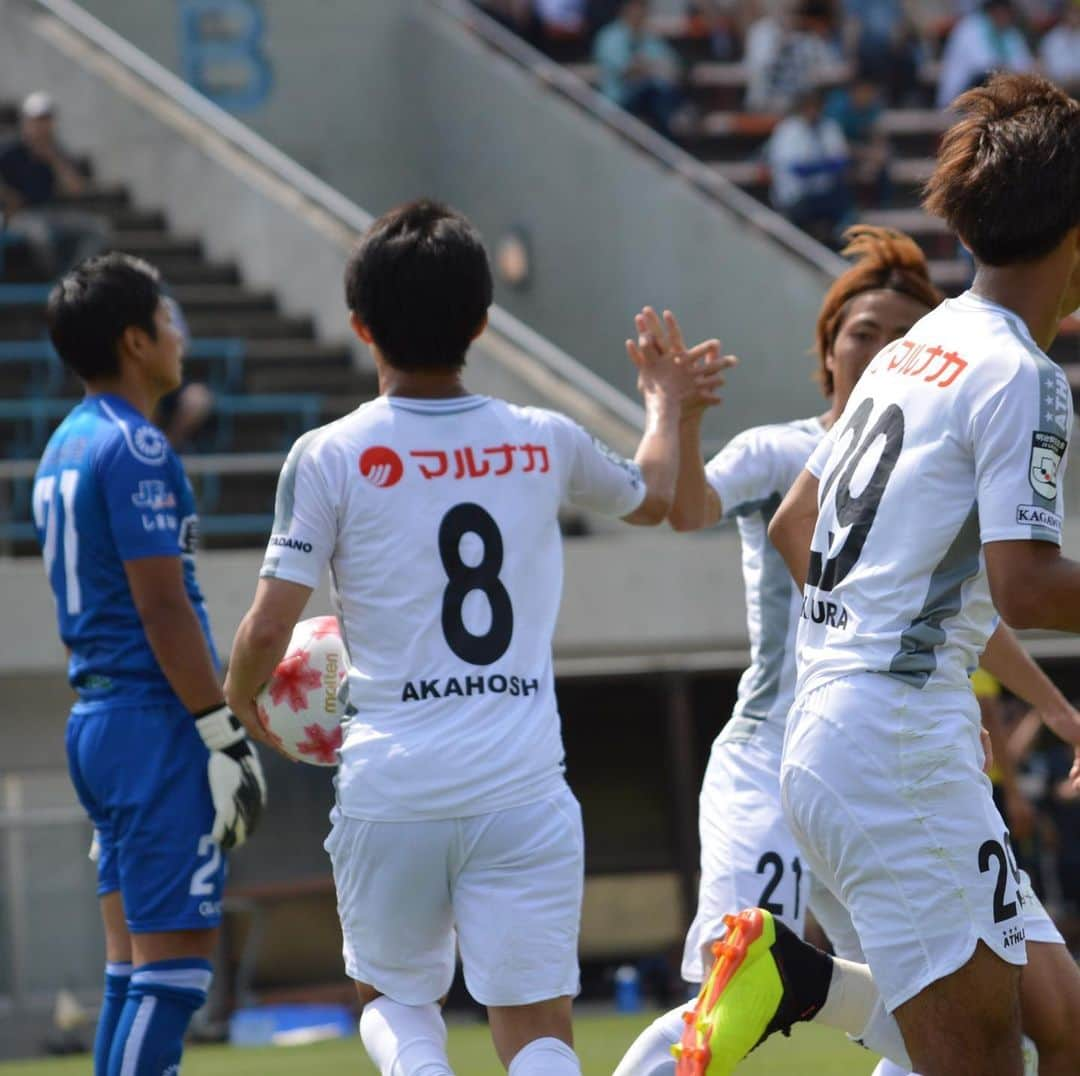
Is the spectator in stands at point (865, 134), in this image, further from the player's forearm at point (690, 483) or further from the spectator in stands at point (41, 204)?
the player's forearm at point (690, 483)

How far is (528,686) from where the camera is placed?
424cm

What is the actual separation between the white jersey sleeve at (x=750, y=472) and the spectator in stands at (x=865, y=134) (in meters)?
12.5

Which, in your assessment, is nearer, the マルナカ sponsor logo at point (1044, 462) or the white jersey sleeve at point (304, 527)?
the マルナカ sponsor logo at point (1044, 462)

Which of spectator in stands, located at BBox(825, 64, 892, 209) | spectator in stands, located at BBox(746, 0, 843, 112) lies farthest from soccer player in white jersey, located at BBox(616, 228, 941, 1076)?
spectator in stands, located at BBox(746, 0, 843, 112)

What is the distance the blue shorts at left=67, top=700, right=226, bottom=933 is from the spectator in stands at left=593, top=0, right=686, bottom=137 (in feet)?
42.6

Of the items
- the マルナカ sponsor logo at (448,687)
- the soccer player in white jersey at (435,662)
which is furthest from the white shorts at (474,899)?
the マルナカ sponsor logo at (448,687)

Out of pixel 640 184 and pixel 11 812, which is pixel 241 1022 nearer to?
pixel 11 812

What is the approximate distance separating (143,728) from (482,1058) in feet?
14.4

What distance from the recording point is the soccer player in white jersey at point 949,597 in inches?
136

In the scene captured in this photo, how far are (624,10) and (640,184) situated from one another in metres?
3.97

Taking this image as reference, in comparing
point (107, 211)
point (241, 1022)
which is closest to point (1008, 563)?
point (241, 1022)

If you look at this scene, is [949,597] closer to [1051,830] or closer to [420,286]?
[420,286]

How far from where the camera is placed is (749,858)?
16.5 ft

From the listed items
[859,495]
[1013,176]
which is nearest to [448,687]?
[859,495]
